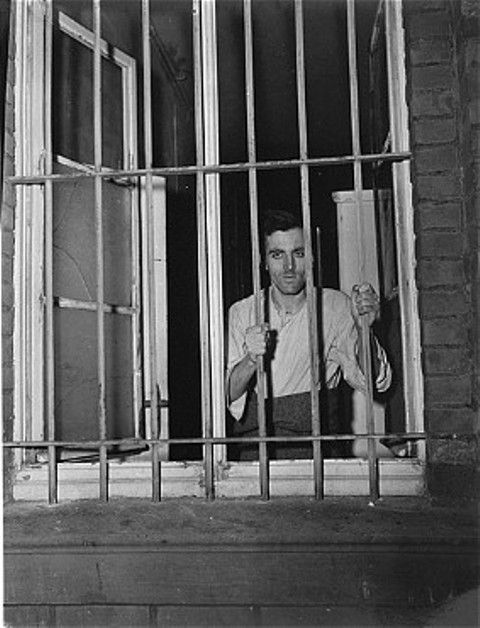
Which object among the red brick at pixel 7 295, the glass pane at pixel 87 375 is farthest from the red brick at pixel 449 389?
the red brick at pixel 7 295

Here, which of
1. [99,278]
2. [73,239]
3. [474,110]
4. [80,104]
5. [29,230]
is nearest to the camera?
[474,110]

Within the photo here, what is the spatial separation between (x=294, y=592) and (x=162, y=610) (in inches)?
12.0

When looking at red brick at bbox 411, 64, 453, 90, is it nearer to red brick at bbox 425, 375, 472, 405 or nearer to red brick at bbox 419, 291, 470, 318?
red brick at bbox 419, 291, 470, 318

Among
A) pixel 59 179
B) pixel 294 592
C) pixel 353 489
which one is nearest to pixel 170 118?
pixel 59 179

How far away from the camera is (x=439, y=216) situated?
1836mm

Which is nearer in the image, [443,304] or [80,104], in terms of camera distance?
[443,304]

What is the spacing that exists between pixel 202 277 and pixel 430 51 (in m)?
0.80

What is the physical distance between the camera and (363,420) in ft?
9.84

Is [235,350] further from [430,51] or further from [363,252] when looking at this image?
[430,51]

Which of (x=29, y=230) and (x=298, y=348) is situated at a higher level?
(x=29, y=230)

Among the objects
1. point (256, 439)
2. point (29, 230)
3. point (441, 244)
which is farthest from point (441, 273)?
point (29, 230)

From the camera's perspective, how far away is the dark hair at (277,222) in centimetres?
270

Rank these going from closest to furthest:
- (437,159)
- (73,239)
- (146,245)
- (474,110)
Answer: (474,110)
(437,159)
(73,239)
(146,245)

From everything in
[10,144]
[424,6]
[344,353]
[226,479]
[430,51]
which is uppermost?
[424,6]
